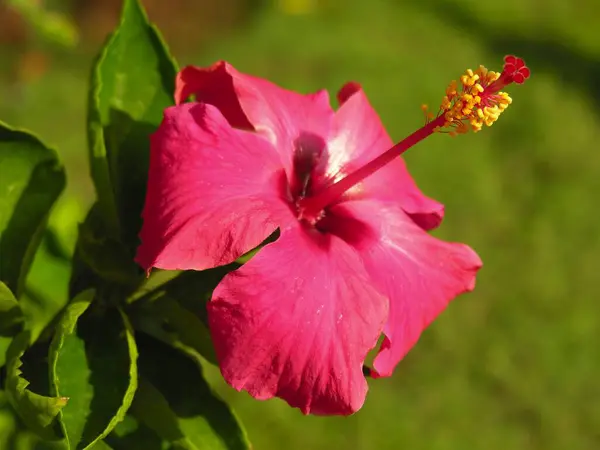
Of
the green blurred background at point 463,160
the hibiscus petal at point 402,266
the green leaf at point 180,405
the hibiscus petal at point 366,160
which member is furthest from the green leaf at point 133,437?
the green blurred background at point 463,160

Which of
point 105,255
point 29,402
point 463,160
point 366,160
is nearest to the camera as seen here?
point 29,402

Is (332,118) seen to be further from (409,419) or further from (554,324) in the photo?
(554,324)

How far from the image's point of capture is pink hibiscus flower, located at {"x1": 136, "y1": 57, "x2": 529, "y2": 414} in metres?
0.69

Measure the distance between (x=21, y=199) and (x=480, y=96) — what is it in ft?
1.83

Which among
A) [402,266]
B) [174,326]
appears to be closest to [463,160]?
[402,266]

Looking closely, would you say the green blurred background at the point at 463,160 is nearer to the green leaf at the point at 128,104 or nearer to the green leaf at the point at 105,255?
the green leaf at the point at 128,104

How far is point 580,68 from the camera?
11.6 ft

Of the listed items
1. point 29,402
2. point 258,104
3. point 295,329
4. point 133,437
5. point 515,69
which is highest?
point 515,69

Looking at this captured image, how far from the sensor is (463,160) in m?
→ 3.05

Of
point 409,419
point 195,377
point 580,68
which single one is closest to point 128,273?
point 195,377

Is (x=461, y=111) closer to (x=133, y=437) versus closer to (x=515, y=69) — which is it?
(x=515, y=69)

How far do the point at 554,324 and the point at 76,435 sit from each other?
2282 millimetres

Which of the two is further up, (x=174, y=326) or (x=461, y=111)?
(x=461, y=111)

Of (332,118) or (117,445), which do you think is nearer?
(117,445)
